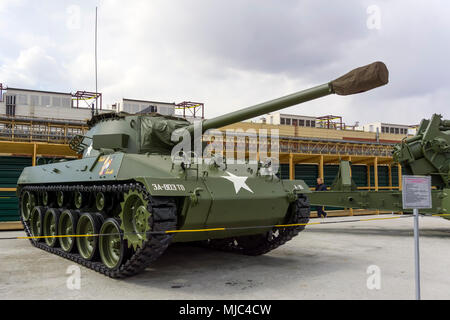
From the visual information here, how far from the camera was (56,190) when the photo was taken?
29.8 ft

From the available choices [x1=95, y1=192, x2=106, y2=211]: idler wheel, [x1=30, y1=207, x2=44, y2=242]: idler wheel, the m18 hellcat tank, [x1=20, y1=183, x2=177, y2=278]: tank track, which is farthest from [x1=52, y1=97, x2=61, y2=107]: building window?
[x1=20, y1=183, x2=177, y2=278]: tank track

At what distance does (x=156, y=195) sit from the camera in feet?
19.3

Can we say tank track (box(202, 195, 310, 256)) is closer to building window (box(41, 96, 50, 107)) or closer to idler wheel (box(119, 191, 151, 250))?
idler wheel (box(119, 191, 151, 250))

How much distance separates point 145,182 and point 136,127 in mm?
2586

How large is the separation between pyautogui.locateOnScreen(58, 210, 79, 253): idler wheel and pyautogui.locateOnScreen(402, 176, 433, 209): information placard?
6075 mm

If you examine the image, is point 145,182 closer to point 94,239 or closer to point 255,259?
point 94,239

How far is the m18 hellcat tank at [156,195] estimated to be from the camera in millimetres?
6133

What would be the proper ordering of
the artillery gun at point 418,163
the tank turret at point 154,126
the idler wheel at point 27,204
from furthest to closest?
1. the artillery gun at point 418,163
2. the idler wheel at point 27,204
3. the tank turret at point 154,126

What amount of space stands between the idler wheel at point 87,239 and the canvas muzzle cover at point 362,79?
15.6 feet

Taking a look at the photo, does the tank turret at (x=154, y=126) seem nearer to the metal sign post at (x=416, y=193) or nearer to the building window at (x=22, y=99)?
the metal sign post at (x=416, y=193)

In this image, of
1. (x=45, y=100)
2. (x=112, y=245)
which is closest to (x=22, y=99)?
(x=45, y=100)

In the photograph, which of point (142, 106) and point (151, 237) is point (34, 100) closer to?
point (142, 106)

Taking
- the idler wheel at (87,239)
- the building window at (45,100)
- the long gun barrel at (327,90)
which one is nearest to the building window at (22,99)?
the building window at (45,100)
